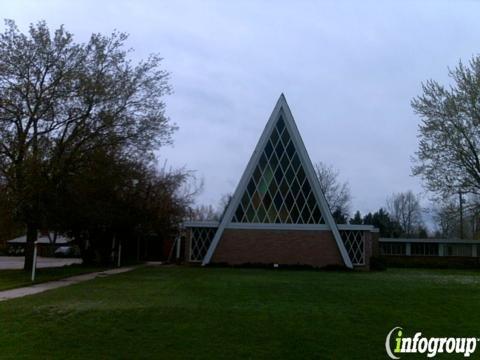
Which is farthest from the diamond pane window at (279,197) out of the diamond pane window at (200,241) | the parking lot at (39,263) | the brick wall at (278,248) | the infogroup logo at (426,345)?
the infogroup logo at (426,345)

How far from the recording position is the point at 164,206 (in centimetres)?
4166

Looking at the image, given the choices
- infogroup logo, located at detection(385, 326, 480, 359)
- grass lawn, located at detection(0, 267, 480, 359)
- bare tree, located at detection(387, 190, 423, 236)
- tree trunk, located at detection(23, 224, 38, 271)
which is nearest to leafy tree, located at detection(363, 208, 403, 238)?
bare tree, located at detection(387, 190, 423, 236)

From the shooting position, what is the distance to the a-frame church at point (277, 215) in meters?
35.0

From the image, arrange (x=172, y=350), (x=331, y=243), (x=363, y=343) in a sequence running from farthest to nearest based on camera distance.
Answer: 1. (x=331, y=243)
2. (x=363, y=343)
3. (x=172, y=350)

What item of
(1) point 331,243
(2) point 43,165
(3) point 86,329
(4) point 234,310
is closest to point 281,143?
(1) point 331,243

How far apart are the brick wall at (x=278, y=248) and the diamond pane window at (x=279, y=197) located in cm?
85

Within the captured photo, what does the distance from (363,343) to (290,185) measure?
25.9 meters

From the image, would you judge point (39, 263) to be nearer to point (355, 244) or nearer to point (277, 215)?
point (277, 215)

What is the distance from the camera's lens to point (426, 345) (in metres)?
9.55

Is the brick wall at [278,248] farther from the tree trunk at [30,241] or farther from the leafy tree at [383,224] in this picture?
the leafy tree at [383,224]

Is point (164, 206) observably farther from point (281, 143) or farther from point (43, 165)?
point (43, 165)

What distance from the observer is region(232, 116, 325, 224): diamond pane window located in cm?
3525

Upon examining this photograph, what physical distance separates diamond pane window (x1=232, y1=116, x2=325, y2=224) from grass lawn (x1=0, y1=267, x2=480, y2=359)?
62.7 ft

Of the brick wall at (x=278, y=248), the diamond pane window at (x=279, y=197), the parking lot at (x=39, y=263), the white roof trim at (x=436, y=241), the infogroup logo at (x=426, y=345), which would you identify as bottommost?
the parking lot at (x=39, y=263)
